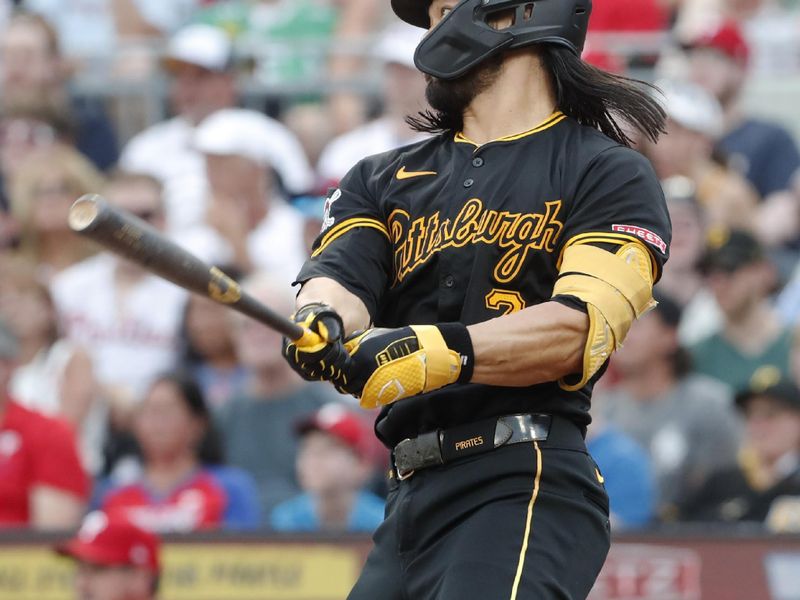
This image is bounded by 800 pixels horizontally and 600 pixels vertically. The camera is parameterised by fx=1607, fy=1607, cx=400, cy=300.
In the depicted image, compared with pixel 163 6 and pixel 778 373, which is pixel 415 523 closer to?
pixel 778 373

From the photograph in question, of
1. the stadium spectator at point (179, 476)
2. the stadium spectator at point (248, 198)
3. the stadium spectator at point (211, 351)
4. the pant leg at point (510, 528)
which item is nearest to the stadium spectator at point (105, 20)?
the stadium spectator at point (248, 198)

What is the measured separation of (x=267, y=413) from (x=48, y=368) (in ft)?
4.13

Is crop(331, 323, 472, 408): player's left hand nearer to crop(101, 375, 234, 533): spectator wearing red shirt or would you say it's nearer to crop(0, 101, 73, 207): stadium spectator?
crop(101, 375, 234, 533): spectator wearing red shirt

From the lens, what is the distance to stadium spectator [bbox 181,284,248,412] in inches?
334

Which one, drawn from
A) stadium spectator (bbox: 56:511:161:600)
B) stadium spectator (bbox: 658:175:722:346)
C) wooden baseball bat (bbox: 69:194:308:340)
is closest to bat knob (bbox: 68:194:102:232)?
wooden baseball bat (bbox: 69:194:308:340)

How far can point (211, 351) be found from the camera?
338 inches

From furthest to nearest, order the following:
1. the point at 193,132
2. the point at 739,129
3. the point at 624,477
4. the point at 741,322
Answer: the point at 193,132 → the point at 739,129 → the point at 741,322 → the point at 624,477

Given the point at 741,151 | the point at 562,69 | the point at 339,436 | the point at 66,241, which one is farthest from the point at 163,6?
the point at 562,69

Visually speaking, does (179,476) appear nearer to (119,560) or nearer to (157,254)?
(119,560)

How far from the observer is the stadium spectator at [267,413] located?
8023 millimetres

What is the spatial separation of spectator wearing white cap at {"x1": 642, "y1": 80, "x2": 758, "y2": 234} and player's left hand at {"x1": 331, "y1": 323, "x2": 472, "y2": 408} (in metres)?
5.50

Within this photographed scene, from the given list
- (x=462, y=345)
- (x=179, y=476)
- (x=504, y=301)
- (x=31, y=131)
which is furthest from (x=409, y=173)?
(x=31, y=131)

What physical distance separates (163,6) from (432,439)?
848 centimetres

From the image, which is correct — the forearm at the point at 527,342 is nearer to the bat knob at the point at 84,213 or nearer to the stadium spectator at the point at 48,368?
the bat knob at the point at 84,213
